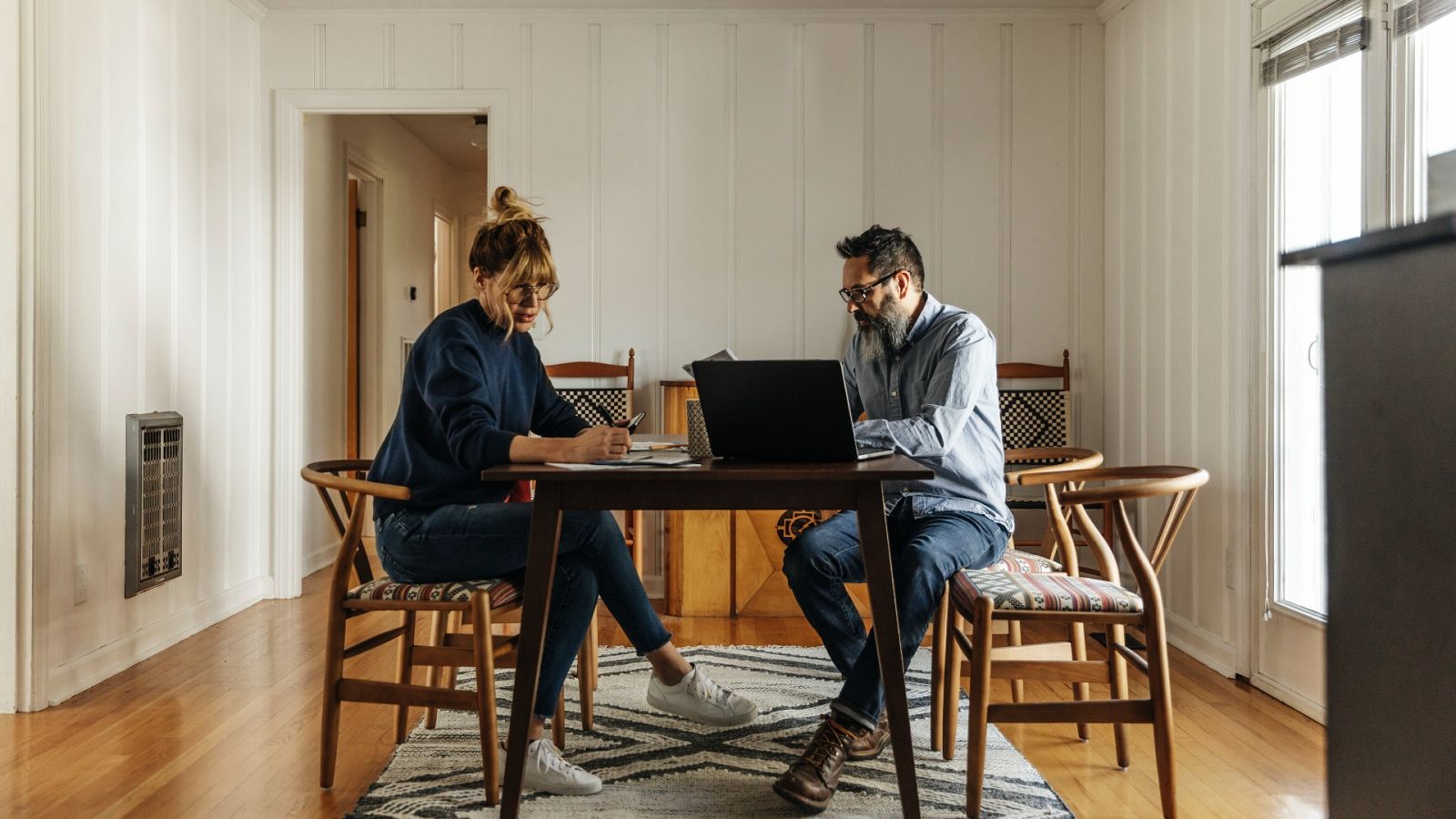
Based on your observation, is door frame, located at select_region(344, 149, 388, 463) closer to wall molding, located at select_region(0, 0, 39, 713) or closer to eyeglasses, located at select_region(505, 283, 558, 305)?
wall molding, located at select_region(0, 0, 39, 713)

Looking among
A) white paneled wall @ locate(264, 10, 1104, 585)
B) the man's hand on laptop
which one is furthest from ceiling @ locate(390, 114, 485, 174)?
the man's hand on laptop

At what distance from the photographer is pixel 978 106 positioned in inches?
170

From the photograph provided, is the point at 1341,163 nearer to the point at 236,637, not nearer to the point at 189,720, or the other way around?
the point at 189,720

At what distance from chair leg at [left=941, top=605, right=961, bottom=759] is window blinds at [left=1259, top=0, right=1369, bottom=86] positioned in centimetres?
176

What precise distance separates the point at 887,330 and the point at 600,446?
3.12 feet

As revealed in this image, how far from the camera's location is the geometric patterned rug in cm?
205

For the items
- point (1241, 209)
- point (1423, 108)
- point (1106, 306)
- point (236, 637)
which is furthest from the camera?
point (1106, 306)

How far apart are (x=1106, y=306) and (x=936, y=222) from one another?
769 millimetres

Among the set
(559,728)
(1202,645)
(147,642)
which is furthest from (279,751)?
(1202,645)

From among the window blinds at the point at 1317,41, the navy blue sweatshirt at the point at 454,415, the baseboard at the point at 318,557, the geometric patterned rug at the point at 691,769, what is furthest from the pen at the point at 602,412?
the window blinds at the point at 1317,41

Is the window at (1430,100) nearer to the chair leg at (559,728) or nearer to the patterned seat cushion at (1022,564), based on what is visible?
the patterned seat cushion at (1022,564)

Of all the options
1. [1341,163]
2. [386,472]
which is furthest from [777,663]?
[1341,163]

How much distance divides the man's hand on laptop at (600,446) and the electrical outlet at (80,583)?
1.85 metres

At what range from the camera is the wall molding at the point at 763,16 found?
4266mm
